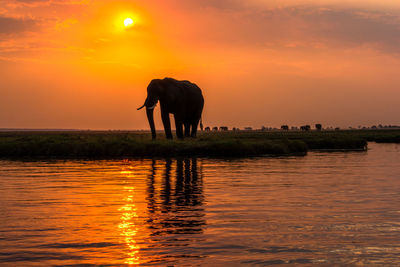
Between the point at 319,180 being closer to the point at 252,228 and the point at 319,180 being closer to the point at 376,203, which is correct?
the point at 376,203

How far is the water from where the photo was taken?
9.09m

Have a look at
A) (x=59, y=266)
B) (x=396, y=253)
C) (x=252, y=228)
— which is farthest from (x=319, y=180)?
(x=59, y=266)

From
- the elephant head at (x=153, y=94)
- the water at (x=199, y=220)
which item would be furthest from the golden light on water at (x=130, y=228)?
the elephant head at (x=153, y=94)

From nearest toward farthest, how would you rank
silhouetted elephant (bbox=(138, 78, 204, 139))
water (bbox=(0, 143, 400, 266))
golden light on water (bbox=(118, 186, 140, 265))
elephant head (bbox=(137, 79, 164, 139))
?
1. golden light on water (bbox=(118, 186, 140, 265))
2. water (bbox=(0, 143, 400, 266))
3. elephant head (bbox=(137, 79, 164, 139))
4. silhouetted elephant (bbox=(138, 78, 204, 139))

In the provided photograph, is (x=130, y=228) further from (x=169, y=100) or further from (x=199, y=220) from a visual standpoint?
(x=169, y=100)

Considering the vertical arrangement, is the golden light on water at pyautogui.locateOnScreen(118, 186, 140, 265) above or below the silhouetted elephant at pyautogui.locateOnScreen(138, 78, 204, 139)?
below

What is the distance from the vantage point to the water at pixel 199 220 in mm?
9086

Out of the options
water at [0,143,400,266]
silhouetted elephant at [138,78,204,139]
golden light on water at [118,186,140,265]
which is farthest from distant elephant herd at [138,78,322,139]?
golden light on water at [118,186,140,265]

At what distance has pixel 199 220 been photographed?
12398 millimetres

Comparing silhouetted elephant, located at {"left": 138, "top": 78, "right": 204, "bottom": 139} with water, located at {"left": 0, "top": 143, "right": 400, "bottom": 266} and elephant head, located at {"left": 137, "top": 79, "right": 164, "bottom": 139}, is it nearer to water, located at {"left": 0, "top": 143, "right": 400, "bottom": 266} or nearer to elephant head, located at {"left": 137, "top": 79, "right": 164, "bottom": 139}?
elephant head, located at {"left": 137, "top": 79, "right": 164, "bottom": 139}

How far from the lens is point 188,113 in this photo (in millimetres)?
44000

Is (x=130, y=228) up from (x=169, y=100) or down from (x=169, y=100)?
down

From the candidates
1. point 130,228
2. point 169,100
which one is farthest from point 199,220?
point 169,100

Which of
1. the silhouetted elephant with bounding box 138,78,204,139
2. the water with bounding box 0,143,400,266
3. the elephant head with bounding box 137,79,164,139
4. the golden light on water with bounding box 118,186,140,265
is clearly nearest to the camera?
the golden light on water with bounding box 118,186,140,265
